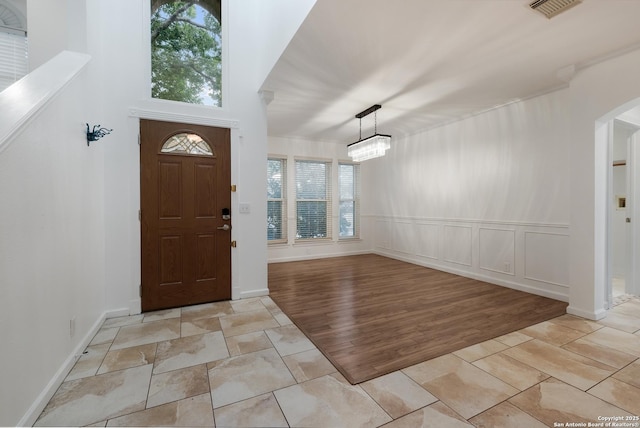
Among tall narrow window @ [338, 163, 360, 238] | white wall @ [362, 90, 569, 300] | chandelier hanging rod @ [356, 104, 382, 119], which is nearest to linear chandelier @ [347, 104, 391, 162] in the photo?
chandelier hanging rod @ [356, 104, 382, 119]

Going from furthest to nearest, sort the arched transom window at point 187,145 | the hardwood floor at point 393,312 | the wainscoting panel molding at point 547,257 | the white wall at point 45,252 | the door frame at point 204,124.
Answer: the wainscoting panel molding at point 547,257
the arched transom window at point 187,145
the door frame at point 204,124
the hardwood floor at point 393,312
the white wall at point 45,252

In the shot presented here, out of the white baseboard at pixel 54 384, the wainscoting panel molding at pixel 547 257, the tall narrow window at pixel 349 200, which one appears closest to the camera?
the white baseboard at pixel 54 384

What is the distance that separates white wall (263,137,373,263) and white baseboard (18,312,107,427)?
11.9 feet

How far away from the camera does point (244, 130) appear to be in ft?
11.4

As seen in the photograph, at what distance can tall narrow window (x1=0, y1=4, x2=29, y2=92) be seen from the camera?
3.06 meters

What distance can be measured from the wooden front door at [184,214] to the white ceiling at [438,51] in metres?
1.23

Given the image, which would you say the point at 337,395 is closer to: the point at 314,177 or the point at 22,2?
the point at 314,177

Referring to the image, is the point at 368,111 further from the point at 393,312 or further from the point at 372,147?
the point at 393,312

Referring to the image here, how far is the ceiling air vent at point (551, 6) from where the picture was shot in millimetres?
1931

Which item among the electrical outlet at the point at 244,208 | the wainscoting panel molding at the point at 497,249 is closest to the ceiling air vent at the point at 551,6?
the wainscoting panel molding at the point at 497,249

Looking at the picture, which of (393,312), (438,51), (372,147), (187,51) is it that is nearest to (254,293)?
(393,312)

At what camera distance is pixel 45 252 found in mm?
1648

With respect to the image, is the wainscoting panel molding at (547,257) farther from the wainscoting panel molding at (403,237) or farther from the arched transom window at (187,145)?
the arched transom window at (187,145)

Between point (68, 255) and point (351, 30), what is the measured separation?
114 inches
